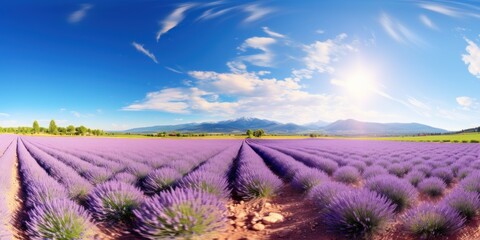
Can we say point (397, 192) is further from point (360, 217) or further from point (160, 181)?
point (160, 181)

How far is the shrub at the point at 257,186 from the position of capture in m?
6.75

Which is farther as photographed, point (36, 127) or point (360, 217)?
point (36, 127)

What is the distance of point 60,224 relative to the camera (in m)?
3.83

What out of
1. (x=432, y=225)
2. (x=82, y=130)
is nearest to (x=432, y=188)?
(x=432, y=225)

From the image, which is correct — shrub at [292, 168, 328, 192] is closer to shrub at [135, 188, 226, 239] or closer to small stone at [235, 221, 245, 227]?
small stone at [235, 221, 245, 227]

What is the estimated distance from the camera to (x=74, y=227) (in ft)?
12.8

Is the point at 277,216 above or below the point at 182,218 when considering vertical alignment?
below

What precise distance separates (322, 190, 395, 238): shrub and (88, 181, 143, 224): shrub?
9.72 ft

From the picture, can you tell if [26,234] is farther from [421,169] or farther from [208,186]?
[421,169]

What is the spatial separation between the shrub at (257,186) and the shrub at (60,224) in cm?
346

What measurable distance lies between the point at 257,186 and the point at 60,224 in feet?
12.9

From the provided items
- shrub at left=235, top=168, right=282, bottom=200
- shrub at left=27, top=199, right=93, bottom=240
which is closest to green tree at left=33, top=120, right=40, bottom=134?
shrub at left=235, top=168, right=282, bottom=200

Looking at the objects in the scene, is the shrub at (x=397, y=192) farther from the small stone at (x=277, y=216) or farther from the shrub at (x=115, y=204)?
the shrub at (x=115, y=204)

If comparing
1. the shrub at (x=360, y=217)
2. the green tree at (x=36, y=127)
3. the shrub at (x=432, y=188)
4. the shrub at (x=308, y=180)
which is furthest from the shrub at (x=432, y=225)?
the green tree at (x=36, y=127)
